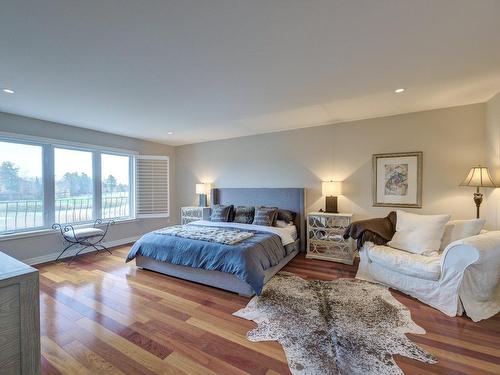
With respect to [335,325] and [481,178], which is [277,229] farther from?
[481,178]

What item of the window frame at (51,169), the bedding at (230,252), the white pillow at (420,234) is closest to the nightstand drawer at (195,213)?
the window frame at (51,169)

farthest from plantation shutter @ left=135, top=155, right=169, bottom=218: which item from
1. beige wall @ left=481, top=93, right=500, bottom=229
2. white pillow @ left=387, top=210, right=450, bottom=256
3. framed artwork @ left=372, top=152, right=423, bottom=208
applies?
beige wall @ left=481, top=93, right=500, bottom=229

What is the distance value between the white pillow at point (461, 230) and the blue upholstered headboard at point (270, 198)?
6.76 ft

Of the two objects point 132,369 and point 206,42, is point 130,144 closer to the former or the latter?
point 206,42

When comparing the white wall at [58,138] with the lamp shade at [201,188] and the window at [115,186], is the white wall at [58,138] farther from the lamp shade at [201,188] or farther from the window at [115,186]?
the lamp shade at [201,188]

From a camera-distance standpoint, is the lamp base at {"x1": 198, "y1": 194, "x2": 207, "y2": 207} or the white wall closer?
the white wall

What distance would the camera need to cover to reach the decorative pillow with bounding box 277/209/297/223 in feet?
14.0

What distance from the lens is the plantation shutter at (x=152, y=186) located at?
5449 millimetres

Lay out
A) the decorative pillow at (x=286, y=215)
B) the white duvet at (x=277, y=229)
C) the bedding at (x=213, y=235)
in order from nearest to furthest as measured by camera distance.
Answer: the bedding at (x=213, y=235) < the white duvet at (x=277, y=229) < the decorative pillow at (x=286, y=215)

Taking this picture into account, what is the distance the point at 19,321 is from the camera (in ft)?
3.69

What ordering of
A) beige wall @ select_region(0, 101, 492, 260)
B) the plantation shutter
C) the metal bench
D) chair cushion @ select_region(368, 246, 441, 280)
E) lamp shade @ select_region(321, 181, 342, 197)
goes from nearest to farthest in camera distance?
1. chair cushion @ select_region(368, 246, 441, 280)
2. beige wall @ select_region(0, 101, 492, 260)
3. the metal bench
4. lamp shade @ select_region(321, 181, 342, 197)
5. the plantation shutter

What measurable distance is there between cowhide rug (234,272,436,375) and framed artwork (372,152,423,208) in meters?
1.57

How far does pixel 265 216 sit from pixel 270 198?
625 millimetres

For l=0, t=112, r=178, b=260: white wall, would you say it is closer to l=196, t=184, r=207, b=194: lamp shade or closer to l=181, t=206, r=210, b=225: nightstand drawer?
l=181, t=206, r=210, b=225: nightstand drawer
